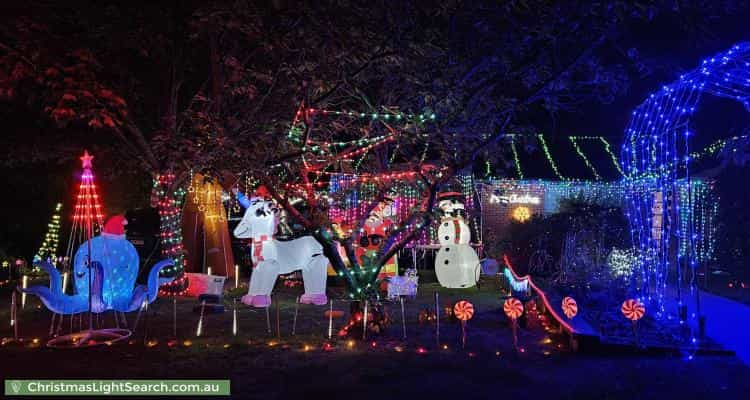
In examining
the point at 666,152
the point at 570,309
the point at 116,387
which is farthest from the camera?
the point at 666,152

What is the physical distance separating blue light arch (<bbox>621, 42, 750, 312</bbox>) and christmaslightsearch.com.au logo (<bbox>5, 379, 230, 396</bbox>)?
579 cm

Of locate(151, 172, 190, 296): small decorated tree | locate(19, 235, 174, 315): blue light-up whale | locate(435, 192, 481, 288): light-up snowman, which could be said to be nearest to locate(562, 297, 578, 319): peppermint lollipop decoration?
locate(19, 235, 174, 315): blue light-up whale

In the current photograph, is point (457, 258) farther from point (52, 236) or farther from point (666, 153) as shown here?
point (52, 236)

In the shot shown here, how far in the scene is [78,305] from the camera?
334 inches

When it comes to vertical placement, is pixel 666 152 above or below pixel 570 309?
above

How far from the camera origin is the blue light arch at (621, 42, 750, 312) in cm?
755

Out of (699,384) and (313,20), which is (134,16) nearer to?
(313,20)

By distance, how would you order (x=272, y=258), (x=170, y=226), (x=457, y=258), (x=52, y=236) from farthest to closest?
1. (x=52, y=236)
2. (x=457, y=258)
3. (x=170, y=226)
4. (x=272, y=258)

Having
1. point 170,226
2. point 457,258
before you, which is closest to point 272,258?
point 170,226

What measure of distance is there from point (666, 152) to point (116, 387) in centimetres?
737

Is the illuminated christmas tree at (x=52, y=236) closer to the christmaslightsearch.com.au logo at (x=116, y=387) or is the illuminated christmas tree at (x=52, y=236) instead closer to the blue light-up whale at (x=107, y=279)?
the blue light-up whale at (x=107, y=279)

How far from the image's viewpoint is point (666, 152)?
837cm

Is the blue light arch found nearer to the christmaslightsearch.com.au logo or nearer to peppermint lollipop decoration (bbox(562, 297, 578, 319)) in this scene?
peppermint lollipop decoration (bbox(562, 297, 578, 319))

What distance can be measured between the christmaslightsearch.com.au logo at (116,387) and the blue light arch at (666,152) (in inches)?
228
